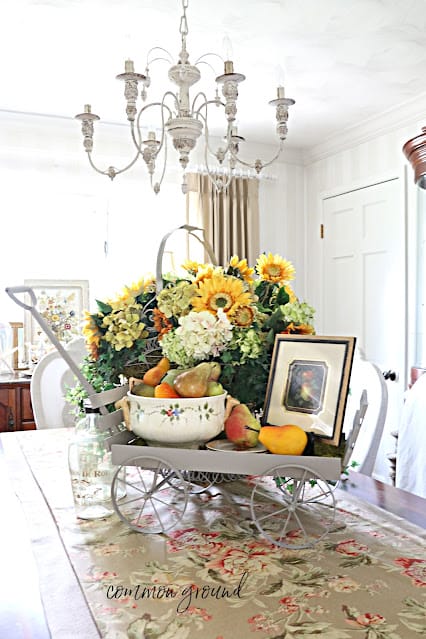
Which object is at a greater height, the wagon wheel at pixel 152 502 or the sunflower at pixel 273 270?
the sunflower at pixel 273 270

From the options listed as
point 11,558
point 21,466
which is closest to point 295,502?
point 11,558

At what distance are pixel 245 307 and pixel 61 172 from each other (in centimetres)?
327

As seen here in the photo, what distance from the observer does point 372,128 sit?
13.4ft

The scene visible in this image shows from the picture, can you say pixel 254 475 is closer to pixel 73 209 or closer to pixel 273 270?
pixel 273 270

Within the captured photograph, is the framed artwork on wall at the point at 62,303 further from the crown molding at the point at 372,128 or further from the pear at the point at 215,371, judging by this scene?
the pear at the point at 215,371

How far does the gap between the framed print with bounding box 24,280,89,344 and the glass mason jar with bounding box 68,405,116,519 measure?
9.96ft

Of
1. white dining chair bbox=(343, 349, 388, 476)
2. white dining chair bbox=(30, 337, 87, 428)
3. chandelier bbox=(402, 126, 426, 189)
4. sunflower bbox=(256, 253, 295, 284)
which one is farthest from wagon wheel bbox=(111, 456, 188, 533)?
chandelier bbox=(402, 126, 426, 189)

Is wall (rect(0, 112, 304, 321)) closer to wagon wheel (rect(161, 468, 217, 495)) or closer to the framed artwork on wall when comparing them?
the framed artwork on wall

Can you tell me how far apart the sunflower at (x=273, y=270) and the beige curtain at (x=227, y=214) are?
9.63ft

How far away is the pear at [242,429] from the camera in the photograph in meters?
1.09

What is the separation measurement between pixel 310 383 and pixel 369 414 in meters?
0.74

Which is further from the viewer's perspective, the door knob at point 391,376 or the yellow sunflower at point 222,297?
the door knob at point 391,376

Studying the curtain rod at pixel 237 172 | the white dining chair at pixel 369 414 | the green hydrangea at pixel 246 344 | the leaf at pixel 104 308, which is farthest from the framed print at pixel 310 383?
the curtain rod at pixel 237 172

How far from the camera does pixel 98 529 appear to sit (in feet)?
3.56
